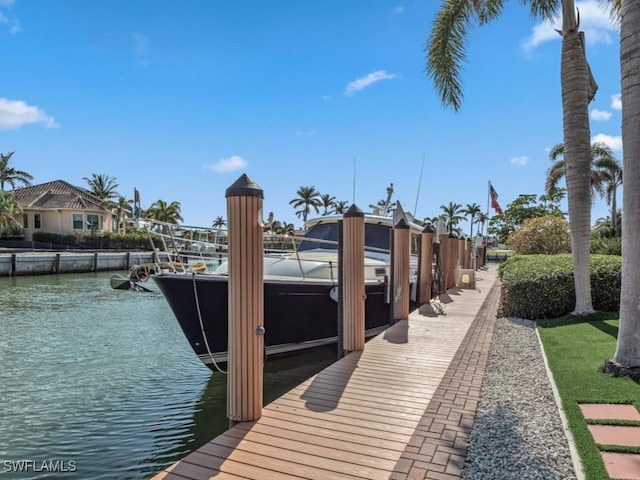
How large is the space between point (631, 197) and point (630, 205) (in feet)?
0.28

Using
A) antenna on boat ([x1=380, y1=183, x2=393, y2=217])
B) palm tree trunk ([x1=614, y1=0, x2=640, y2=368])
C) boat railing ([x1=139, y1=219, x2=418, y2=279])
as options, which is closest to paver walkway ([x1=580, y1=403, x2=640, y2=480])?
palm tree trunk ([x1=614, y1=0, x2=640, y2=368])

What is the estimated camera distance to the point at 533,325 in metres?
8.44

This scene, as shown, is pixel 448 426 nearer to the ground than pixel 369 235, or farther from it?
nearer to the ground

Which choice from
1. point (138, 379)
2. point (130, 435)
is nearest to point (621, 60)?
A: point (130, 435)

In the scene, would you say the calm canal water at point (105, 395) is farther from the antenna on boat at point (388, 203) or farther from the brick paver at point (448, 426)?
the antenna on boat at point (388, 203)

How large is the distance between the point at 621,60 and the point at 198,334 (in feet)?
22.0

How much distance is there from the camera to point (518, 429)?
12.4 ft

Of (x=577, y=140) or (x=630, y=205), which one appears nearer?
(x=630, y=205)

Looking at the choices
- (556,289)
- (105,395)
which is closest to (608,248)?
(556,289)

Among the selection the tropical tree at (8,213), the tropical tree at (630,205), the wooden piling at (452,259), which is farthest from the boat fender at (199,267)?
the tropical tree at (8,213)

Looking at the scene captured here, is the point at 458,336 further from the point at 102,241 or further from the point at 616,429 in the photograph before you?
the point at 102,241

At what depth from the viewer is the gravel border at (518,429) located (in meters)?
3.12

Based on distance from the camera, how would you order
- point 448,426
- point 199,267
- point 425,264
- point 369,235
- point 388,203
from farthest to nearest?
1. point 388,203
2. point 425,264
3. point 369,235
4. point 199,267
5. point 448,426

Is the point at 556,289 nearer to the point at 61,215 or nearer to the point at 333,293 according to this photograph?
the point at 333,293
